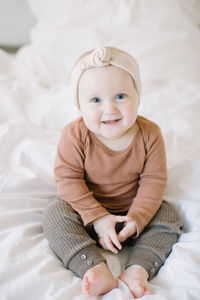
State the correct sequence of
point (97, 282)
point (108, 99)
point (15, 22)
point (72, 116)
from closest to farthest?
point (97, 282), point (108, 99), point (72, 116), point (15, 22)

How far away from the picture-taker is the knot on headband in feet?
2.44

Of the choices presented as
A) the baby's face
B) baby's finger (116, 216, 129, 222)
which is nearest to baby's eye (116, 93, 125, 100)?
the baby's face

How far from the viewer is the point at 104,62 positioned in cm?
75

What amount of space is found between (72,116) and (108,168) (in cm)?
46

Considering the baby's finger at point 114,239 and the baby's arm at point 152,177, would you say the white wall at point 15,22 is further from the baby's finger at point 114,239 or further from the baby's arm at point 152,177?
the baby's finger at point 114,239

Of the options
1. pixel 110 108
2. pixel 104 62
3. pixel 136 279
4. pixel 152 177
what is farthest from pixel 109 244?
pixel 104 62

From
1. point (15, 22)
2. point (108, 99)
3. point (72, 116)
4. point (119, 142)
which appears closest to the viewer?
point (108, 99)

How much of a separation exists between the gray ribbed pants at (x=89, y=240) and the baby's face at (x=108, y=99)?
0.25 meters

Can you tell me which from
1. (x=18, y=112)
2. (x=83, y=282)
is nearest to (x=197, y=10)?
(x=18, y=112)

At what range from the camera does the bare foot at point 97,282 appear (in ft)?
2.21

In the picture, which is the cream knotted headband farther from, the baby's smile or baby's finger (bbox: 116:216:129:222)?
baby's finger (bbox: 116:216:129:222)

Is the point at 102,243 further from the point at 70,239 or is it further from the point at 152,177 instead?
the point at 152,177

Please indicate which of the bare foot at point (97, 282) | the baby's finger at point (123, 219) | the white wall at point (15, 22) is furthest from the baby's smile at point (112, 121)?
the white wall at point (15, 22)

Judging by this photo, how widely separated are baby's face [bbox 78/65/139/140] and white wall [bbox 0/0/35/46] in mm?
1394
